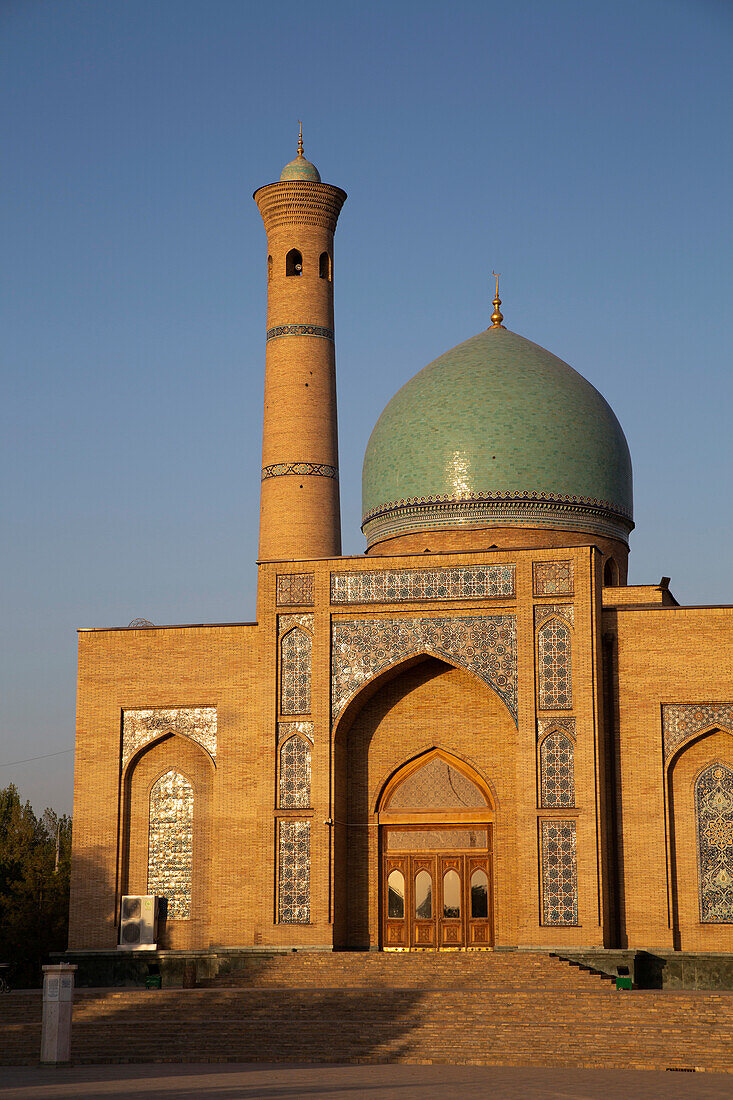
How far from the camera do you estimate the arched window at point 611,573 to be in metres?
18.6

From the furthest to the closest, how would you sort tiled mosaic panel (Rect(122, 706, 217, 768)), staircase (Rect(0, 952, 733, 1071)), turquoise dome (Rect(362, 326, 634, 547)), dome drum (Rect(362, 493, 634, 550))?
turquoise dome (Rect(362, 326, 634, 547)), dome drum (Rect(362, 493, 634, 550)), tiled mosaic panel (Rect(122, 706, 217, 768)), staircase (Rect(0, 952, 733, 1071))

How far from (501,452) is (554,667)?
3883mm

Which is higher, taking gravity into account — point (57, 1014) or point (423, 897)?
point (423, 897)

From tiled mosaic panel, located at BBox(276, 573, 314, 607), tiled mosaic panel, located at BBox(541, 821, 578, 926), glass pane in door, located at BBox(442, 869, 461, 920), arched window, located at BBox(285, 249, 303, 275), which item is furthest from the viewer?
arched window, located at BBox(285, 249, 303, 275)

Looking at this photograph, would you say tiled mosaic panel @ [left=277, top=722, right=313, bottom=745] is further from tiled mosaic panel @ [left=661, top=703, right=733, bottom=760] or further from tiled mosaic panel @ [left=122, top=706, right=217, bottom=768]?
tiled mosaic panel @ [left=661, top=703, right=733, bottom=760]

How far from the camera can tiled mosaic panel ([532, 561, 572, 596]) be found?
15.9 m

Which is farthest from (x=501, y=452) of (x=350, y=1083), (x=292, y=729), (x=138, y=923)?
(x=350, y=1083)

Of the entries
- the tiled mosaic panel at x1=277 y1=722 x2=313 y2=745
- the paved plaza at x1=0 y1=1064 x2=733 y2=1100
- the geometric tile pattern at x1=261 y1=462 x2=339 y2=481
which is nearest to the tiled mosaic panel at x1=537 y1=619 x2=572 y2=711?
the tiled mosaic panel at x1=277 y1=722 x2=313 y2=745

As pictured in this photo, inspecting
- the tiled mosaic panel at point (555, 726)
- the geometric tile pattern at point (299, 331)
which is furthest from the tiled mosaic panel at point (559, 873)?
the geometric tile pattern at point (299, 331)

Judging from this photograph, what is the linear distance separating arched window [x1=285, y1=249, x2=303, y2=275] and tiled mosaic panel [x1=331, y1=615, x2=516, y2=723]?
688cm

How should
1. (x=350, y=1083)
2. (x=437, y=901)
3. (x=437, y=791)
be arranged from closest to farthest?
(x=350, y=1083), (x=437, y=901), (x=437, y=791)

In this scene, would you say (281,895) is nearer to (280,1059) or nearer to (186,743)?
(186,743)

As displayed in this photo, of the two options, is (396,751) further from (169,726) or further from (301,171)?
(301,171)

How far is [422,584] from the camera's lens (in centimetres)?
1630
